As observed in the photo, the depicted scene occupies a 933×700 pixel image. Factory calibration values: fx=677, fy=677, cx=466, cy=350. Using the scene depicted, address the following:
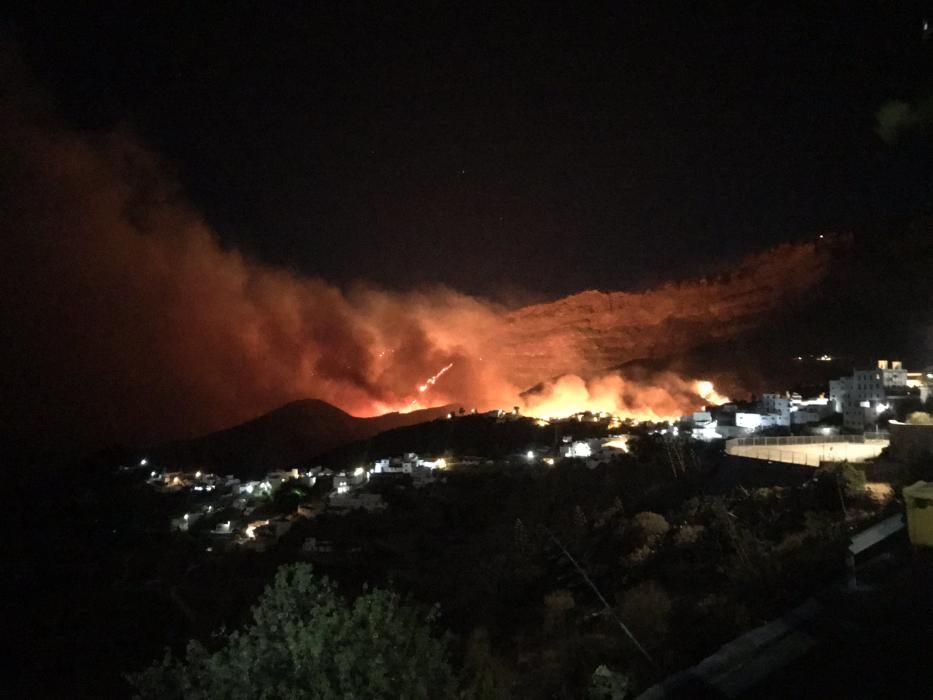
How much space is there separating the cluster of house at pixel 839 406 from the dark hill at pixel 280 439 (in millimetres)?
20697

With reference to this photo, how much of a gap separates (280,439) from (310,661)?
42915mm

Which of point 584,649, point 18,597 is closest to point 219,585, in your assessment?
point 18,597

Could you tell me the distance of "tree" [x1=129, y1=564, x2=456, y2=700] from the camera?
3207 millimetres

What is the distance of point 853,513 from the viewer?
9.56 metres

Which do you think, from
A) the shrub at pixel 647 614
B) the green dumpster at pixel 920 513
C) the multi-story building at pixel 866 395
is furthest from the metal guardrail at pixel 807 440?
the green dumpster at pixel 920 513

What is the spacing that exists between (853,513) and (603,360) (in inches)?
2164

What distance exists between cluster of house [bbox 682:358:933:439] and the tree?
22.8 metres

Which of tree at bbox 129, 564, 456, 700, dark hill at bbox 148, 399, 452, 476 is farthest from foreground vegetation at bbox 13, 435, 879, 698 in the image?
dark hill at bbox 148, 399, 452, 476

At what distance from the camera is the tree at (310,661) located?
3207mm

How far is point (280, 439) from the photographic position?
4441 cm

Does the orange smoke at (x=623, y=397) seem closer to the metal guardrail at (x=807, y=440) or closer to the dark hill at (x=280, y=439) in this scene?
the dark hill at (x=280, y=439)

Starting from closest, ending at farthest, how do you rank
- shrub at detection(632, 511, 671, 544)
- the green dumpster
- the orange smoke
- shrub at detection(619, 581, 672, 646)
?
shrub at detection(619, 581, 672, 646)
the green dumpster
shrub at detection(632, 511, 671, 544)
the orange smoke

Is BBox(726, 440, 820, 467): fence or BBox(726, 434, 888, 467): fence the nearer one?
BBox(726, 440, 820, 467): fence

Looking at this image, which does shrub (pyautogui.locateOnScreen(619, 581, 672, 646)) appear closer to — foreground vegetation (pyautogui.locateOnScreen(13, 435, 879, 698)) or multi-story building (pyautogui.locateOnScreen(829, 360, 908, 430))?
foreground vegetation (pyautogui.locateOnScreen(13, 435, 879, 698))
